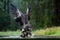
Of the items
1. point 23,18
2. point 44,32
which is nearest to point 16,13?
point 23,18

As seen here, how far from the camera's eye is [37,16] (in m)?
7.40

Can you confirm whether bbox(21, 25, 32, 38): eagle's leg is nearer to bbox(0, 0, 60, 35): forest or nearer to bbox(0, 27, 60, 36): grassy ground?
bbox(0, 27, 60, 36): grassy ground

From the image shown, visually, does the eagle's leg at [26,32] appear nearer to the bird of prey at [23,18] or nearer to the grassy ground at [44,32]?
the bird of prey at [23,18]

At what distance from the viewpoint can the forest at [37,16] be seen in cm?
693

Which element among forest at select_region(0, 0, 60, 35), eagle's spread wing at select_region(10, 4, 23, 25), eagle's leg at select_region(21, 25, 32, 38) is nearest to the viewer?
eagle's leg at select_region(21, 25, 32, 38)

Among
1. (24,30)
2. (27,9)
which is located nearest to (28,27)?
→ (24,30)

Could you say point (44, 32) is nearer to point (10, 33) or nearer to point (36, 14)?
point (10, 33)

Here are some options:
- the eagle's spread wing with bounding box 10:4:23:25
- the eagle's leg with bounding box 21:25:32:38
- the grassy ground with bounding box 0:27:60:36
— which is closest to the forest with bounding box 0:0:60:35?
the grassy ground with bounding box 0:27:60:36

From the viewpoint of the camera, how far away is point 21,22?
21.8ft

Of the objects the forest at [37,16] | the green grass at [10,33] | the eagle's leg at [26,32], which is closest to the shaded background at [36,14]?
the forest at [37,16]

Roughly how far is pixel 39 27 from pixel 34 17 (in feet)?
1.81

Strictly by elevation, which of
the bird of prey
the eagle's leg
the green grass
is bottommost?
the green grass

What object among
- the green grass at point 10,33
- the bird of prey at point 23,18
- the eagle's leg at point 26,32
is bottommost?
the green grass at point 10,33

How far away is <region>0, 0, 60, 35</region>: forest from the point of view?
22.7 feet
